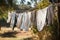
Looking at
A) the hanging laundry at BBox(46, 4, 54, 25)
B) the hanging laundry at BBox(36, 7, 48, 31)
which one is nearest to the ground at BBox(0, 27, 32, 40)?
the hanging laundry at BBox(36, 7, 48, 31)

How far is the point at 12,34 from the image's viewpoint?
10.8 feet

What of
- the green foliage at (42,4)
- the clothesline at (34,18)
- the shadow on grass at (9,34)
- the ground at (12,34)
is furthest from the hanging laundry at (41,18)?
the shadow on grass at (9,34)

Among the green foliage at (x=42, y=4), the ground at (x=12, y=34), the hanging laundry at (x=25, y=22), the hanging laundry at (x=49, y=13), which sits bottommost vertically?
the ground at (x=12, y=34)

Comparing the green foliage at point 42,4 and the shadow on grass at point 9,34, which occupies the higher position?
the green foliage at point 42,4

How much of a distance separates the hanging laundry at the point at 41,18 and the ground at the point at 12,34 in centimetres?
23

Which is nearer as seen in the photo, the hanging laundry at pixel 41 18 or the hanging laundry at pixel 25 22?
the hanging laundry at pixel 41 18

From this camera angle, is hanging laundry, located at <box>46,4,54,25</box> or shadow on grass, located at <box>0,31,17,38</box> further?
shadow on grass, located at <box>0,31,17,38</box>

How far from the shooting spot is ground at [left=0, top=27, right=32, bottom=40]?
129 inches

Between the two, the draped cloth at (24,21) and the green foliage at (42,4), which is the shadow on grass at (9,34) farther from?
the green foliage at (42,4)

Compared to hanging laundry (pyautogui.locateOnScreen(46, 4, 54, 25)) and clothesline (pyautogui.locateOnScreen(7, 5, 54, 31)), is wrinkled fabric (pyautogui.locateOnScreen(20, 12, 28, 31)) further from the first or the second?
hanging laundry (pyautogui.locateOnScreen(46, 4, 54, 25))

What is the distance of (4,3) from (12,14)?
21 cm

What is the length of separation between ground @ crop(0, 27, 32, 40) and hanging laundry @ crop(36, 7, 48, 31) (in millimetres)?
233

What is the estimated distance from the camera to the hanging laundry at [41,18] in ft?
10.2

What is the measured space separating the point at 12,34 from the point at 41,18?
1.71 ft
